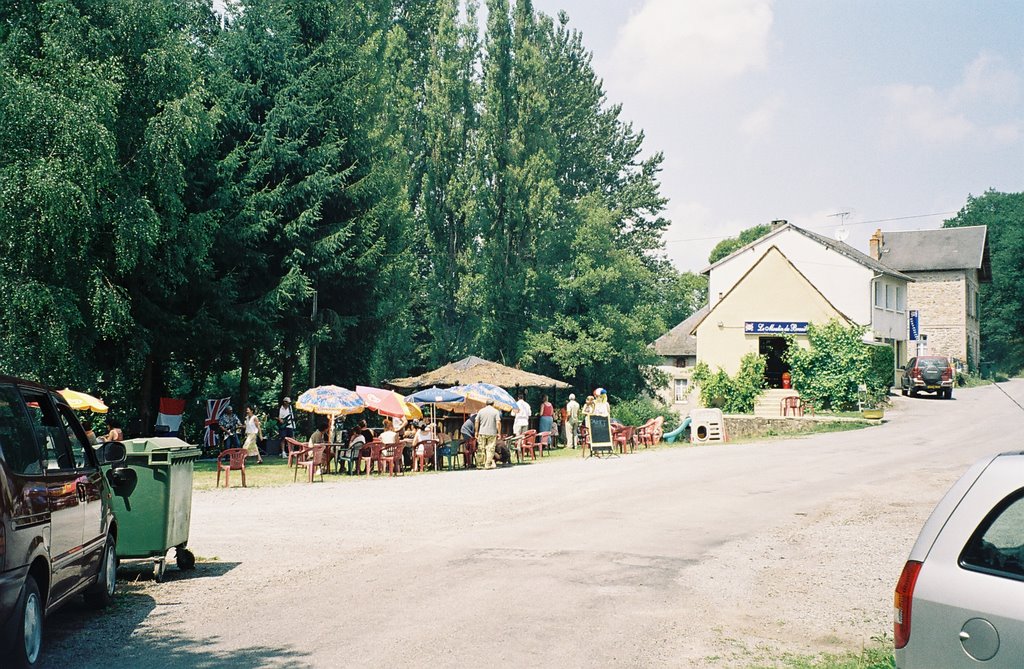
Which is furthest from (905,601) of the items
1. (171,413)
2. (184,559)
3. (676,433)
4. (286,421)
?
(676,433)

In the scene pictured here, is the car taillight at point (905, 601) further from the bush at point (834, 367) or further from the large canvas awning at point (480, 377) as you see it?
the bush at point (834, 367)

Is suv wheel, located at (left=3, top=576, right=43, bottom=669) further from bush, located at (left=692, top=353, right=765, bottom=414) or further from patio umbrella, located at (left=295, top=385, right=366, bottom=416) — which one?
bush, located at (left=692, top=353, right=765, bottom=414)

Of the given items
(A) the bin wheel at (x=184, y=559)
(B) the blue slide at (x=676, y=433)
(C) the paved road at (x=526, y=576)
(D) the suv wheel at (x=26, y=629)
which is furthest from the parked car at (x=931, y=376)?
(D) the suv wheel at (x=26, y=629)

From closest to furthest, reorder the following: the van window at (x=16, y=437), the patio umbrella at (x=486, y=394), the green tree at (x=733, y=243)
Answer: the van window at (x=16, y=437) → the patio umbrella at (x=486, y=394) → the green tree at (x=733, y=243)

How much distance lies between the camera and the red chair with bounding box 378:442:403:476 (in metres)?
23.5

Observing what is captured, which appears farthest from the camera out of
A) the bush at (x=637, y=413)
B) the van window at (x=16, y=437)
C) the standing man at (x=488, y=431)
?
the bush at (x=637, y=413)

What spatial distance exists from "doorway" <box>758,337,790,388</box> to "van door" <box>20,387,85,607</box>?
38.8 m

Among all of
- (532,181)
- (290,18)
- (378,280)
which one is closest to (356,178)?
(378,280)

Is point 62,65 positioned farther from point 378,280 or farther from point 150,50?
point 378,280

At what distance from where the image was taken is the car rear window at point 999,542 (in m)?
3.97

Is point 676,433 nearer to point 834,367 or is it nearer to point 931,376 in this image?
point 834,367

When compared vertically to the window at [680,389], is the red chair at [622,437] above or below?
below

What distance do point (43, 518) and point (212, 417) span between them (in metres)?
26.7

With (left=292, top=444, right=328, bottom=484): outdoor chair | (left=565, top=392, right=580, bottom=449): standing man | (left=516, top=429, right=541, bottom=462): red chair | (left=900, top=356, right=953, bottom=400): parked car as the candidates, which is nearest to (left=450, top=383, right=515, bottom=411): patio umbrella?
(left=516, top=429, right=541, bottom=462): red chair
